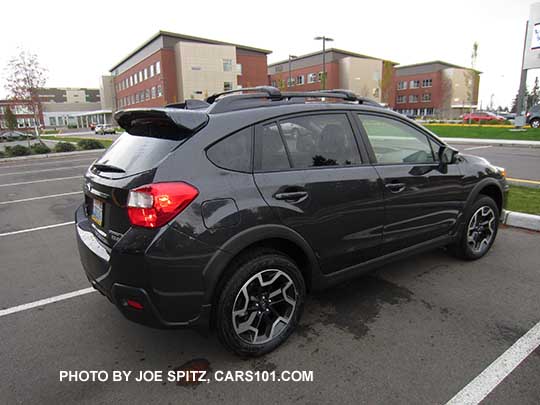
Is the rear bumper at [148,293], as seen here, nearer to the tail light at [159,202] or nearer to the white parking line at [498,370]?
the tail light at [159,202]

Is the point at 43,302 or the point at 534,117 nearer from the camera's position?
the point at 43,302

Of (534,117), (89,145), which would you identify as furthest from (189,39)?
(534,117)

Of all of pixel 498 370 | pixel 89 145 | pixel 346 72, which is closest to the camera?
pixel 498 370

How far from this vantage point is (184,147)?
2.40 m

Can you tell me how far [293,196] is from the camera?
266 cm

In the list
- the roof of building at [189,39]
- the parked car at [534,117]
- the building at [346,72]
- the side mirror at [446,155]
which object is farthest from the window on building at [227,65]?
the side mirror at [446,155]

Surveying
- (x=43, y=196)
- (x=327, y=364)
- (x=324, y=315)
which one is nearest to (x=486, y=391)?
(x=327, y=364)

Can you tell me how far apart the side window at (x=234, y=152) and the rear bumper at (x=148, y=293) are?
688mm

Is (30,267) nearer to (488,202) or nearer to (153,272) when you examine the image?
(153,272)

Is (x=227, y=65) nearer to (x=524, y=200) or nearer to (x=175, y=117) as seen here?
(x=524, y=200)

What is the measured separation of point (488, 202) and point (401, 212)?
1.56 metres

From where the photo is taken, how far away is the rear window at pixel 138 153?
2408mm

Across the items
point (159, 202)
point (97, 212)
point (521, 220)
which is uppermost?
point (159, 202)

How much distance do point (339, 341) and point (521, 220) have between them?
4034 mm
